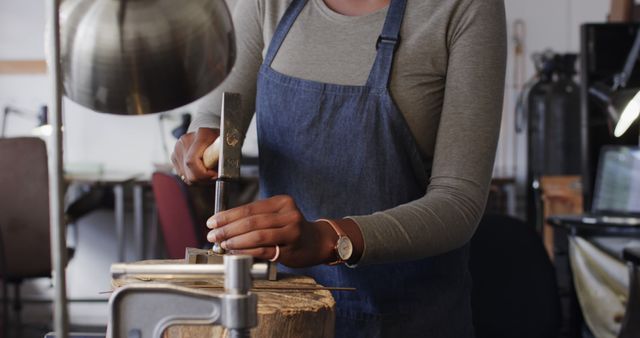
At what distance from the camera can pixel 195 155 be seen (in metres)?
1.35

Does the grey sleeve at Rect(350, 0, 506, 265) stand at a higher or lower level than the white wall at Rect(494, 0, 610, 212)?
lower

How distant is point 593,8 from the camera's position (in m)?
6.50

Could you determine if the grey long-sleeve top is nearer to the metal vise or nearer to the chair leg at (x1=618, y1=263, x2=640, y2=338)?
the metal vise

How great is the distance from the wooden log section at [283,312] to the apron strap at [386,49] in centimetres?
39

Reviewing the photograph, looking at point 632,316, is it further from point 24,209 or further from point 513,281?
point 24,209

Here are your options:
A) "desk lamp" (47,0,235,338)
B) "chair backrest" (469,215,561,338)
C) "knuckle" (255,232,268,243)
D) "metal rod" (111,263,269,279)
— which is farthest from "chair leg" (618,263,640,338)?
"desk lamp" (47,0,235,338)

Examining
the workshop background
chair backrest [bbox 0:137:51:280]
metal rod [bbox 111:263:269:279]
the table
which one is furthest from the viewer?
the workshop background

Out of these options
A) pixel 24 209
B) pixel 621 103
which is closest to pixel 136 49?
pixel 621 103

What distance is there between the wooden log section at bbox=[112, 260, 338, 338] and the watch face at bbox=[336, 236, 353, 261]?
5 centimetres

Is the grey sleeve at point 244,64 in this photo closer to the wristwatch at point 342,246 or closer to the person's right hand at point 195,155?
the person's right hand at point 195,155

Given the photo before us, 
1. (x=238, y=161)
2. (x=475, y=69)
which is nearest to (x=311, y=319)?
(x=238, y=161)

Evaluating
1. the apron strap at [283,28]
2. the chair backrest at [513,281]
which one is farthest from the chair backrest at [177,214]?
the apron strap at [283,28]

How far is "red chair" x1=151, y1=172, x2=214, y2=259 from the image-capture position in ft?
12.4

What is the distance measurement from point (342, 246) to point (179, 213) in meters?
2.80
